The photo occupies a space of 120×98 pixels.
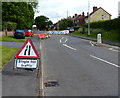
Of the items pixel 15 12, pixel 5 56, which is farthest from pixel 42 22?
pixel 5 56

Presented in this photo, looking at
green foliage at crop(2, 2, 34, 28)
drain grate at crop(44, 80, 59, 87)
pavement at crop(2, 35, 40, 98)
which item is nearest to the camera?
pavement at crop(2, 35, 40, 98)

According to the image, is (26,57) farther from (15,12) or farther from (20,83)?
(15,12)

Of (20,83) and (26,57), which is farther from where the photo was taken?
(26,57)

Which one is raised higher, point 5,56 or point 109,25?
point 109,25

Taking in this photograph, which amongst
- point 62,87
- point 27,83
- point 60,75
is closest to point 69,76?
point 60,75

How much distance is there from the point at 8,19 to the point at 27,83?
33603 mm

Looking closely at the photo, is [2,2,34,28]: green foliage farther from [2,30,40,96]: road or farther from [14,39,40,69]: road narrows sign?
[14,39,40,69]: road narrows sign

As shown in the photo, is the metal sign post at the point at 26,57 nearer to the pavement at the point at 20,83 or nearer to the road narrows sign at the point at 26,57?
the road narrows sign at the point at 26,57

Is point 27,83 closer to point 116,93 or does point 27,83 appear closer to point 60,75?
point 60,75

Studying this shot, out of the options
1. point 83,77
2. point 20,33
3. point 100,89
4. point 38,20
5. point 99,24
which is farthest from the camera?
point 38,20

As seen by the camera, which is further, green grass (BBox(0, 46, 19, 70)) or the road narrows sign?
green grass (BBox(0, 46, 19, 70))

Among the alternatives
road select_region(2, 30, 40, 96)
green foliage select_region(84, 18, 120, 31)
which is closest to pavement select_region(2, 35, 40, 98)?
road select_region(2, 30, 40, 96)

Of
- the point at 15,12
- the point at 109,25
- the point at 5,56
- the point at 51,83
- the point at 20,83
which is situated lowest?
the point at 51,83

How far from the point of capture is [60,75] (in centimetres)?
917
